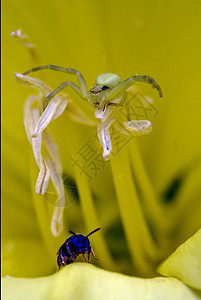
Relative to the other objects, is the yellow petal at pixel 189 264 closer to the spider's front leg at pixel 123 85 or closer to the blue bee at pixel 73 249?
the blue bee at pixel 73 249

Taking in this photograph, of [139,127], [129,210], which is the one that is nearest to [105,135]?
[139,127]

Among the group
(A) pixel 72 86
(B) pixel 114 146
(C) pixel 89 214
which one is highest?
(A) pixel 72 86

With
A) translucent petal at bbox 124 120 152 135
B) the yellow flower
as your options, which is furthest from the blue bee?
translucent petal at bbox 124 120 152 135

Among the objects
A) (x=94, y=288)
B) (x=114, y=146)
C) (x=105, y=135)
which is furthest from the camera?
(x=114, y=146)

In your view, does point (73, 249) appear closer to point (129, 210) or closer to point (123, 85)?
point (129, 210)

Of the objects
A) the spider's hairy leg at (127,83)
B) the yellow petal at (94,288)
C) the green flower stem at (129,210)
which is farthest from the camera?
the green flower stem at (129,210)

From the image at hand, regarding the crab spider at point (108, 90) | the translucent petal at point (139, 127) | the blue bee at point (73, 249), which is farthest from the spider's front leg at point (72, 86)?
the blue bee at point (73, 249)
